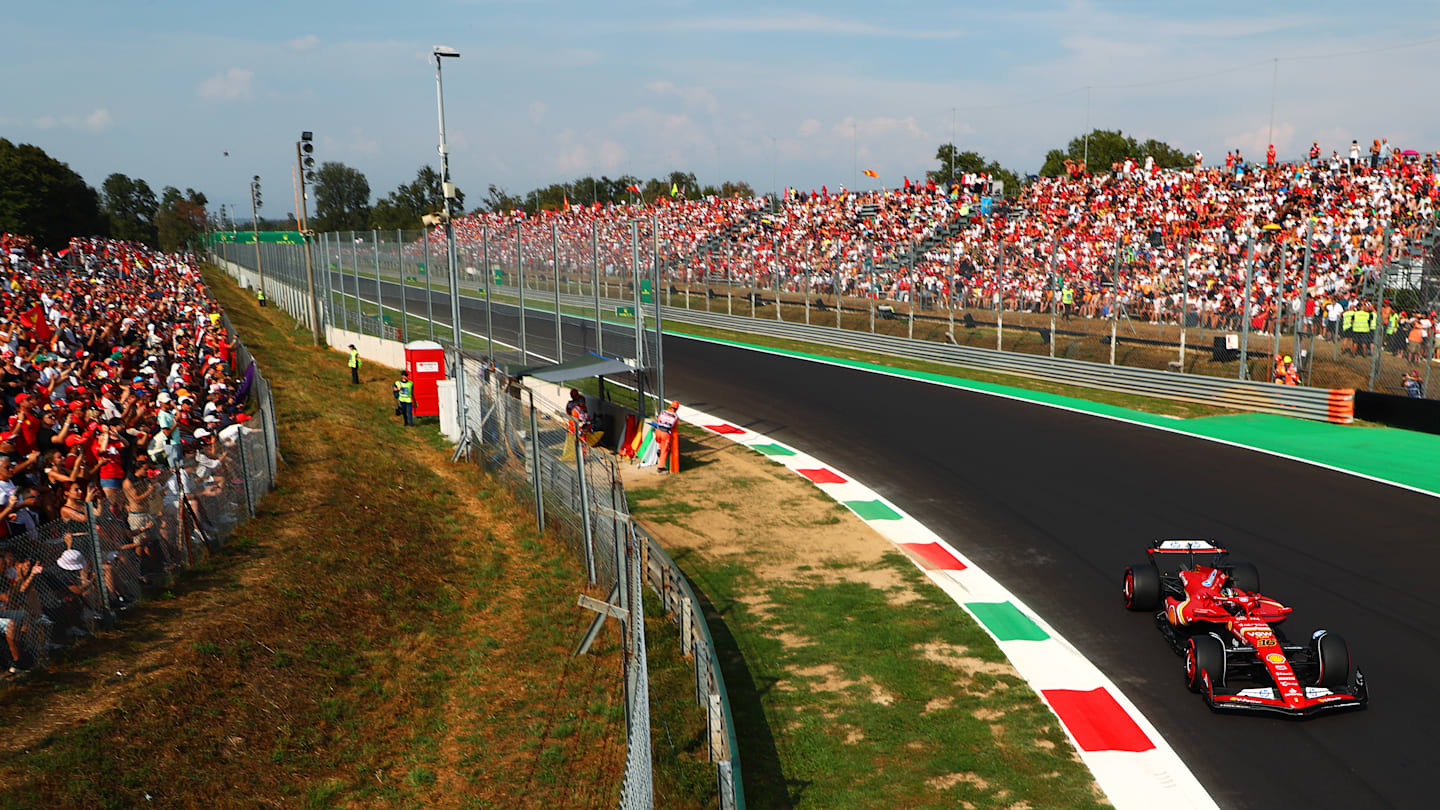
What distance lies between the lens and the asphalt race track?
301 inches

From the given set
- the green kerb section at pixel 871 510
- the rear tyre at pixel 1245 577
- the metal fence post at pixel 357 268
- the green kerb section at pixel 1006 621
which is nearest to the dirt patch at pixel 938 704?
the green kerb section at pixel 1006 621

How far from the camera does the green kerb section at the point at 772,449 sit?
18352 mm

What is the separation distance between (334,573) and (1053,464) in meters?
11.7

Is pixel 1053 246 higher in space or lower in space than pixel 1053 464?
higher

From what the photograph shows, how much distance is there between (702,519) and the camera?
14344 millimetres

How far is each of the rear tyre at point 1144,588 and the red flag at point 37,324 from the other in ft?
64.9

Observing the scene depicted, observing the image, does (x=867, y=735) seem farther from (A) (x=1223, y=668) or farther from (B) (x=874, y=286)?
(B) (x=874, y=286)

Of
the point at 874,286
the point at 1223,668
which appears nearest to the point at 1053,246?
the point at 874,286

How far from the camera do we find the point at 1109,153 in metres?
78.4

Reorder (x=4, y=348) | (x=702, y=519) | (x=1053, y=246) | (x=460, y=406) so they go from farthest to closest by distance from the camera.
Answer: (x=1053, y=246), (x=460, y=406), (x=4, y=348), (x=702, y=519)

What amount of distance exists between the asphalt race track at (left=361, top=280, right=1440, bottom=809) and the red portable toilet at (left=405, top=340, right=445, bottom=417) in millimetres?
2043

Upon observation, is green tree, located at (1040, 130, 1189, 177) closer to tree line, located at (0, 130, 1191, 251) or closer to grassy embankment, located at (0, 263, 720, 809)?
tree line, located at (0, 130, 1191, 251)

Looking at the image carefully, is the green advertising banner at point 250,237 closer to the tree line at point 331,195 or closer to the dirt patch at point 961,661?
the tree line at point 331,195

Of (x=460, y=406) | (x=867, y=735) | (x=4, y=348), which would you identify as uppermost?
(x=4, y=348)
